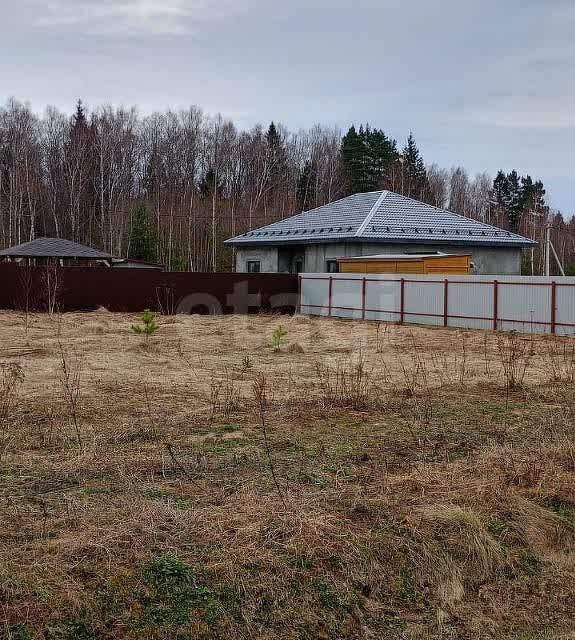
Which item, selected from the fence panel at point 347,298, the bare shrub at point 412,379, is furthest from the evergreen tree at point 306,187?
the bare shrub at point 412,379

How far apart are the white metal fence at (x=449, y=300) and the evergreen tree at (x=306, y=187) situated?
96.1 ft

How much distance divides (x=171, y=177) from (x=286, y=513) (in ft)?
173

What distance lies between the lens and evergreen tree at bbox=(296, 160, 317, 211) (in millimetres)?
54781

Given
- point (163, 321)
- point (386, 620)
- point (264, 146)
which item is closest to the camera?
point (386, 620)

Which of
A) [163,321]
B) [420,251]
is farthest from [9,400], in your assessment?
[420,251]

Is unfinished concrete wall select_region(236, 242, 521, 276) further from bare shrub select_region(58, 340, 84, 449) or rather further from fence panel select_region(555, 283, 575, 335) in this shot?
bare shrub select_region(58, 340, 84, 449)

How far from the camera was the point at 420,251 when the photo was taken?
1112 inches

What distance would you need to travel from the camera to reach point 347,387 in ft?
30.2

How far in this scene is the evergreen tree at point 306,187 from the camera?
54.8m

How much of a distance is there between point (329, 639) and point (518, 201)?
75426 millimetres

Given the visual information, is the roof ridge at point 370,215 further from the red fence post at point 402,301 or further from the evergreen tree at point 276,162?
the evergreen tree at point 276,162

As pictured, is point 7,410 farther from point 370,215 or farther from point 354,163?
point 354,163

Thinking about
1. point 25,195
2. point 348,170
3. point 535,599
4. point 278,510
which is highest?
point 348,170

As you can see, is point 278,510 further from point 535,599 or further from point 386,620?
point 535,599
